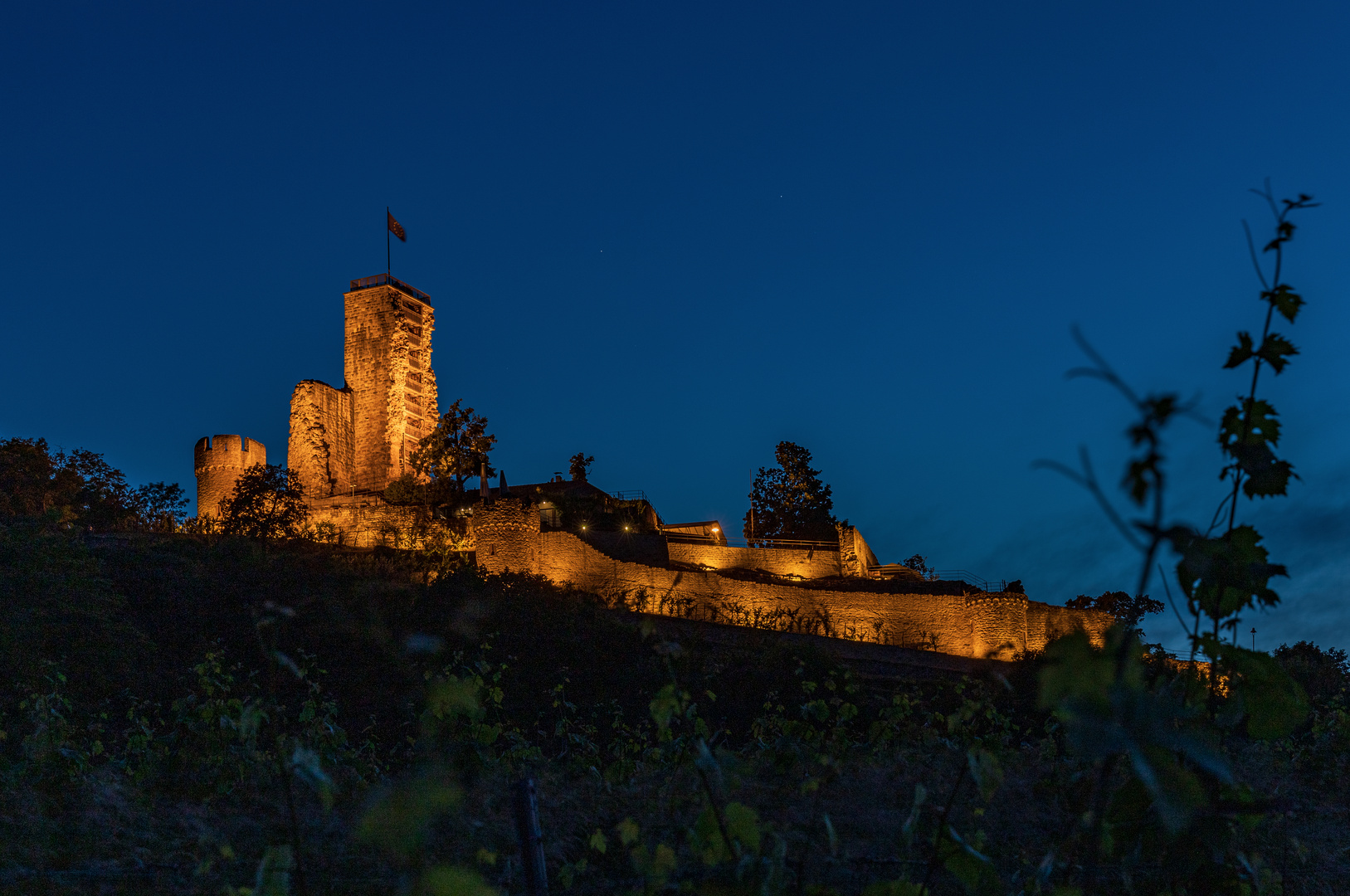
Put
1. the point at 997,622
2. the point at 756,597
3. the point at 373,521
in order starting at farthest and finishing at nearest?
the point at 373,521, the point at 997,622, the point at 756,597

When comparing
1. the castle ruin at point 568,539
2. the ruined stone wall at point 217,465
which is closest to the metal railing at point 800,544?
the castle ruin at point 568,539

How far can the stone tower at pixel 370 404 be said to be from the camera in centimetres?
3731

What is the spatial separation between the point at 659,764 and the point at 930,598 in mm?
24451

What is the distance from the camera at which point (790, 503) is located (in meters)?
43.3

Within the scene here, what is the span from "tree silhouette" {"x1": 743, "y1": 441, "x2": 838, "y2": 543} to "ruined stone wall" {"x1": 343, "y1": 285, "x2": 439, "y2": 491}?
15447 millimetres

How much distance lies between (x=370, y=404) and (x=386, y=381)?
117cm

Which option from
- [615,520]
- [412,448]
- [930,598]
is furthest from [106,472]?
[930,598]

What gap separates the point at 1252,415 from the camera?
2.54 m

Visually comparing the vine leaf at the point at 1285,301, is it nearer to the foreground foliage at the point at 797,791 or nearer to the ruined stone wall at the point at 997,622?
the foreground foliage at the point at 797,791

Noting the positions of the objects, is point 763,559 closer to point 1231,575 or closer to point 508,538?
point 508,538

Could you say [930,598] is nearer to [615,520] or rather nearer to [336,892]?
[615,520]

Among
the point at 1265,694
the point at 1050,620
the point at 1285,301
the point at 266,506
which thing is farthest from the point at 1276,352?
the point at 266,506

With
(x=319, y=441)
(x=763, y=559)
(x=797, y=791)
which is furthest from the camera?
(x=319, y=441)

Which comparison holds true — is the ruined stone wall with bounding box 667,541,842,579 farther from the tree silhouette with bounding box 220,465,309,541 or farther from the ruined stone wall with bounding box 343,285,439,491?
the tree silhouette with bounding box 220,465,309,541
